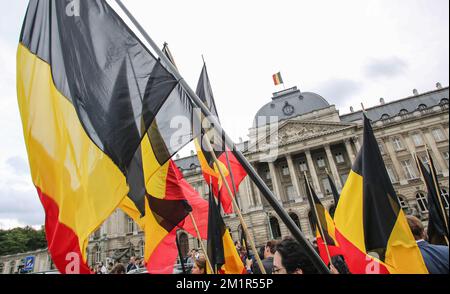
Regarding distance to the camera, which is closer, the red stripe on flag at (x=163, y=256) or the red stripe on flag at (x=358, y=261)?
the red stripe on flag at (x=358, y=261)

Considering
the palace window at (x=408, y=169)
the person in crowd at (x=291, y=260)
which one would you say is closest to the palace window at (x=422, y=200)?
the palace window at (x=408, y=169)

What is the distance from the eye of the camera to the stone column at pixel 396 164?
34.7 metres

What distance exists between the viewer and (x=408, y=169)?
116 feet

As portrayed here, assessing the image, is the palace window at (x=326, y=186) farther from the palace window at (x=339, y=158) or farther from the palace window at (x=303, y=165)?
the palace window at (x=339, y=158)

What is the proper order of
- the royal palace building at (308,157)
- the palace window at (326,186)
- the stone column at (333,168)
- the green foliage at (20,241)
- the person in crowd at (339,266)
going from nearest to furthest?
the person in crowd at (339,266), the royal palace building at (308,157), the stone column at (333,168), the palace window at (326,186), the green foliage at (20,241)

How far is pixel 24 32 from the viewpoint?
138 inches

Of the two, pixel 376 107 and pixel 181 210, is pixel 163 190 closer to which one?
Answer: pixel 181 210

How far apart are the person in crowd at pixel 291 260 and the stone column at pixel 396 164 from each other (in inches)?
1569

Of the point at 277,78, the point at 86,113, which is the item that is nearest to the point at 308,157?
the point at 277,78

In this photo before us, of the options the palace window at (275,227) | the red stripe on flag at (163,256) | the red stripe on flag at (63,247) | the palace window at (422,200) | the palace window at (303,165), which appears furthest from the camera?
the palace window at (303,165)

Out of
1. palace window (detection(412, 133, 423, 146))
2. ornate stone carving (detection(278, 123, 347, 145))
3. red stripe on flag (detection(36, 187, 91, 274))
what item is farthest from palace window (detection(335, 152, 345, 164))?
red stripe on flag (detection(36, 187, 91, 274))

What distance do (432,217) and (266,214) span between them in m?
34.4

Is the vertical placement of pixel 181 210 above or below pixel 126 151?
below
